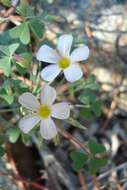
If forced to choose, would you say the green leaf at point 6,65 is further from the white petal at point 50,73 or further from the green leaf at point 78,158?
the green leaf at point 78,158

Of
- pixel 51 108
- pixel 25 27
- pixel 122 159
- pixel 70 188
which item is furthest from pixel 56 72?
pixel 122 159

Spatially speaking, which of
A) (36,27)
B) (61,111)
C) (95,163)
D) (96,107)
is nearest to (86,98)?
(96,107)

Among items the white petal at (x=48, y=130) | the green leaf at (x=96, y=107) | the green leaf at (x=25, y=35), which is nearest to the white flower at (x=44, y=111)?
the white petal at (x=48, y=130)

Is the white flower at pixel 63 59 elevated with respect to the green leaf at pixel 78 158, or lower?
elevated

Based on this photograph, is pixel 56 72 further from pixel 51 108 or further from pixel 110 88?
pixel 110 88

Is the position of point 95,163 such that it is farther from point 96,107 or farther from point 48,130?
point 48,130
